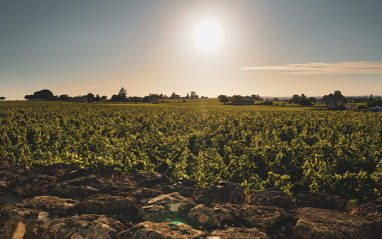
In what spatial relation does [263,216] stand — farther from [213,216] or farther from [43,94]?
[43,94]

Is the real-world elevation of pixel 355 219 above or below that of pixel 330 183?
above

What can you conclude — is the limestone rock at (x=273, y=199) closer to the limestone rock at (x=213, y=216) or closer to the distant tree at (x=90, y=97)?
the limestone rock at (x=213, y=216)

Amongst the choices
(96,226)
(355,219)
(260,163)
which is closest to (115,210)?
(96,226)

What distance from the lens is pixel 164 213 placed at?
4254 millimetres

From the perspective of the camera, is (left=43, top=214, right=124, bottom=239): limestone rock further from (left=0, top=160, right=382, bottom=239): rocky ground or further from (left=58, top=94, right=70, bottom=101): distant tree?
(left=58, top=94, right=70, bottom=101): distant tree

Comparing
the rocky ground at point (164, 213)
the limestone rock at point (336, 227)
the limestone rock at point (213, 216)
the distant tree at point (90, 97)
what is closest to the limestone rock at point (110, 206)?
the rocky ground at point (164, 213)

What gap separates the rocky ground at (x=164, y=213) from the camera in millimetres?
3639

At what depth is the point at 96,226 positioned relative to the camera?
3723mm

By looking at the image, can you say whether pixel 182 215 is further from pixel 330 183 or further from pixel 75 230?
pixel 330 183

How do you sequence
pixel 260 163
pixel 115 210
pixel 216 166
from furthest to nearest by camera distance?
pixel 260 163
pixel 216 166
pixel 115 210

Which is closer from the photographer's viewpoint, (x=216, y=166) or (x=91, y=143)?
(x=216, y=166)

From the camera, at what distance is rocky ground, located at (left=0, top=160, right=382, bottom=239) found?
3.64 m

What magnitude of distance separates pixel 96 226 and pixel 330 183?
6.61 m

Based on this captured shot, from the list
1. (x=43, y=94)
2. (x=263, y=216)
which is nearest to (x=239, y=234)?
(x=263, y=216)
